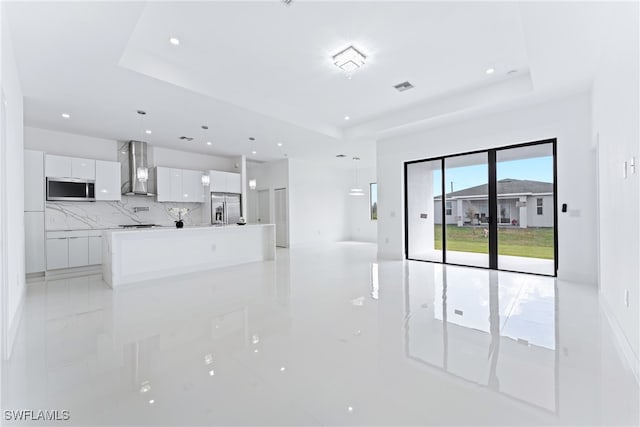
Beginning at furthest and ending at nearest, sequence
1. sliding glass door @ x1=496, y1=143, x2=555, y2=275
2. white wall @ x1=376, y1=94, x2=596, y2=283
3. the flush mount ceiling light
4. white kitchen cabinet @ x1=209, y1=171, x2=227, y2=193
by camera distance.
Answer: white kitchen cabinet @ x1=209, y1=171, x2=227, y2=193
sliding glass door @ x1=496, y1=143, x2=555, y2=275
white wall @ x1=376, y1=94, x2=596, y2=283
the flush mount ceiling light

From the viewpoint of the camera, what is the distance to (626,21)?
2.38 m

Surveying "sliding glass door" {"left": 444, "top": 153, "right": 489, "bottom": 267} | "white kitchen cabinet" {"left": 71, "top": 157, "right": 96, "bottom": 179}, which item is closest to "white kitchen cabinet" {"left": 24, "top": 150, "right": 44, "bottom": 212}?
"white kitchen cabinet" {"left": 71, "top": 157, "right": 96, "bottom": 179}

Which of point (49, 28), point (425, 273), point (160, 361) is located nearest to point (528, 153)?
point (425, 273)

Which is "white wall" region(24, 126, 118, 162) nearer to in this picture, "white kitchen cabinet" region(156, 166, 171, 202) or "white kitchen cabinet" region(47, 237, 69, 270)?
"white kitchen cabinet" region(156, 166, 171, 202)

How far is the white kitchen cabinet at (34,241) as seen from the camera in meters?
5.21

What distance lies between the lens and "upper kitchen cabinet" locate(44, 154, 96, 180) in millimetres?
5680

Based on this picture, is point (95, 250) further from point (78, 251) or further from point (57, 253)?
point (57, 253)

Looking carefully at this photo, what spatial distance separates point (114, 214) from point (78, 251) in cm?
124

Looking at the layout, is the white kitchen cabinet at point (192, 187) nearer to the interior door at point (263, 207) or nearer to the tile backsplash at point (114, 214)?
the tile backsplash at point (114, 214)

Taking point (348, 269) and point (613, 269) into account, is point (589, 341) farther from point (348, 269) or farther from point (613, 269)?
point (348, 269)

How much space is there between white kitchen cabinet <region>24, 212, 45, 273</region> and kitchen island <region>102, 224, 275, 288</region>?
121 centimetres

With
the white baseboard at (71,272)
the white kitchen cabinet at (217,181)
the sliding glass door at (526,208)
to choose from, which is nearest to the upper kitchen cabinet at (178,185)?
the white kitchen cabinet at (217,181)

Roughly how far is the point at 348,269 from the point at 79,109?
5.48m
